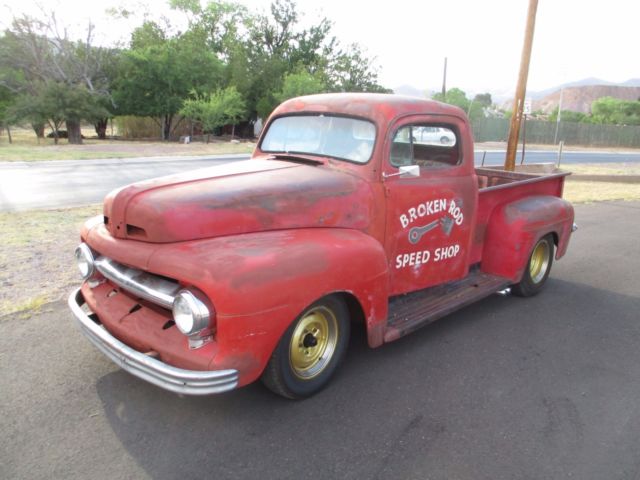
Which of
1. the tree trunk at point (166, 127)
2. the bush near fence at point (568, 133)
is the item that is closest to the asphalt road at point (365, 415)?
the tree trunk at point (166, 127)

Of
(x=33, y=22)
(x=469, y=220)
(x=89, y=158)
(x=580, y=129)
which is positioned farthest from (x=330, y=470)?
(x=580, y=129)

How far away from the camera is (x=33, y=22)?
88.2ft

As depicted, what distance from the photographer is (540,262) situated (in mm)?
5348

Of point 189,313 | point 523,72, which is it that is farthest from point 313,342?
point 523,72

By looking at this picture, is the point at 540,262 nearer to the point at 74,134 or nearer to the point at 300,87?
the point at 300,87

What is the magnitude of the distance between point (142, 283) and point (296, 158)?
1587 millimetres

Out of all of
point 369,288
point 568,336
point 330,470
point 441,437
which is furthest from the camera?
point 568,336

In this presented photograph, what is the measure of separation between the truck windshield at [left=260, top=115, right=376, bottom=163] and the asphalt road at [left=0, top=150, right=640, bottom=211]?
265 inches

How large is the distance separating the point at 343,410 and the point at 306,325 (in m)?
0.56

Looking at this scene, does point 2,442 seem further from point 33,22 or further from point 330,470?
point 33,22

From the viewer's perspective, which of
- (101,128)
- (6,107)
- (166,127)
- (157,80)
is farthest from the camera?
(166,127)

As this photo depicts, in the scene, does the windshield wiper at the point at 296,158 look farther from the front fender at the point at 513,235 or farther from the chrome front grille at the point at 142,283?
the front fender at the point at 513,235

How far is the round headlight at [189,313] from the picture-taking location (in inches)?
100

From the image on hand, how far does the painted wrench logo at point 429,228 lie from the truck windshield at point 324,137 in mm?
688
